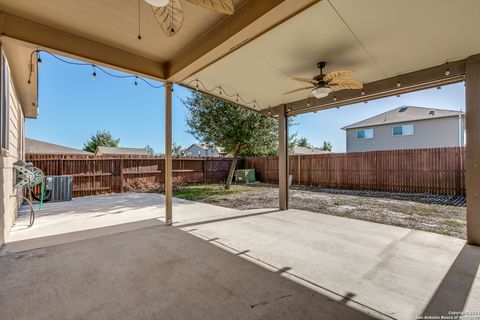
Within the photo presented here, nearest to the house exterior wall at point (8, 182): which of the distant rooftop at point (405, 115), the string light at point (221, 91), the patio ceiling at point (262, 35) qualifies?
the patio ceiling at point (262, 35)

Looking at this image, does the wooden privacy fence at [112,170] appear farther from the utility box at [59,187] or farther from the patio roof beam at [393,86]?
the patio roof beam at [393,86]

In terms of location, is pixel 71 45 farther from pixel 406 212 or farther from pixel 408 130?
pixel 408 130

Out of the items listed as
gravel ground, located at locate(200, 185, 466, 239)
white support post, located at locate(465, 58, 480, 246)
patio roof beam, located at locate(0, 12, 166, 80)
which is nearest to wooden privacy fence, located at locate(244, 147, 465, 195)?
gravel ground, located at locate(200, 185, 466, 239)

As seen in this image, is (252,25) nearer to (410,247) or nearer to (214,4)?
(214,4)

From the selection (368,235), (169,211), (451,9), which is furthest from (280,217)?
(451,9)

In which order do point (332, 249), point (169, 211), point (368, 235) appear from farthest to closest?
point (169, 211) → point (368, 235) → point (332, 249)

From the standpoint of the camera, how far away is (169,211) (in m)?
4.20

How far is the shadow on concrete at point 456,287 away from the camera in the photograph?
1682 millimetres

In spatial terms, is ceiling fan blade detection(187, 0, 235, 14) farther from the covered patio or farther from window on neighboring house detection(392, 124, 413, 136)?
window on neighboring house detection(392, 124, 413, 136)

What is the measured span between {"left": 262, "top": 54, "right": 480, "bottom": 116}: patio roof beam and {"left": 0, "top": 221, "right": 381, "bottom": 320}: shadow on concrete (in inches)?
145

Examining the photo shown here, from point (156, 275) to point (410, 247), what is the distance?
3080mm

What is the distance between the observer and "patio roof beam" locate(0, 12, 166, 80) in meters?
2.59

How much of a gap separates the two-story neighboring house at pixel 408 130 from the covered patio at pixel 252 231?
11288mm

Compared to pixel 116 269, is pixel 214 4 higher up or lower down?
higher up
